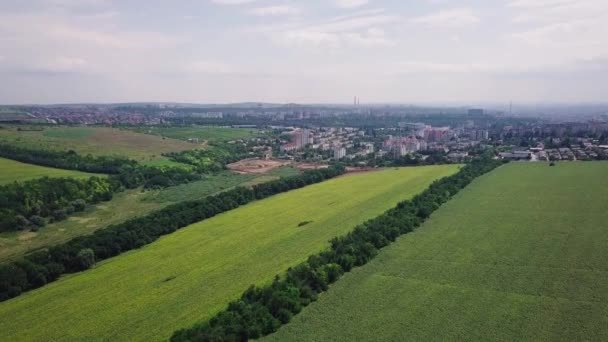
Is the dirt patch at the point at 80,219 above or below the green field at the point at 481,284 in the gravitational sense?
below

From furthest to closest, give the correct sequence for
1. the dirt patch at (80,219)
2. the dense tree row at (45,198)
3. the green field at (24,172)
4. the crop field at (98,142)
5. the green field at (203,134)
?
the green field at (203,134)
the crop field at (98,142)
the green field at (24,172)
the dirt patch at (80,219)
the dense tree row at (45,198)

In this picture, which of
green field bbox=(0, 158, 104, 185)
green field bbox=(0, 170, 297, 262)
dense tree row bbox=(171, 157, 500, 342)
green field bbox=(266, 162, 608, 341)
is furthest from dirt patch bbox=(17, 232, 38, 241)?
green field bbox=(266, 162, 608, 341)

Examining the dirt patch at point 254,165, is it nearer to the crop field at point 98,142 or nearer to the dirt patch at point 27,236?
the crop field at point 98,142

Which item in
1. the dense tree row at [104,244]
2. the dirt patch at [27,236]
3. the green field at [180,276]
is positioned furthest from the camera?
the dirt patch at [27,236]

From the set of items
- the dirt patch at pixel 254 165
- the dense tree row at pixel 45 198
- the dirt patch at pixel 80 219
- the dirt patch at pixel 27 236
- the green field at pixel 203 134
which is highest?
the green field at pixel 203 134

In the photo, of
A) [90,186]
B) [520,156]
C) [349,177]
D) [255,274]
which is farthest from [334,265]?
[520,156]

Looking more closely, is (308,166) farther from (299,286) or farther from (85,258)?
(299,286)

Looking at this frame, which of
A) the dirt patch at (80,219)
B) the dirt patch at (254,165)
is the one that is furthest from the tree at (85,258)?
the dirt patch at (254,165)
